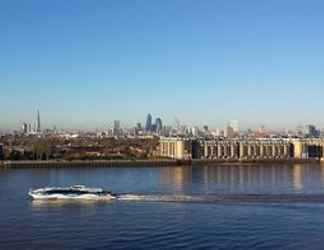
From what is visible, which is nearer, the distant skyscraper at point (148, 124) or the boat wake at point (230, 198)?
the boat wake at point (230, 198)

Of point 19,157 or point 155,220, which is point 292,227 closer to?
point 155,220

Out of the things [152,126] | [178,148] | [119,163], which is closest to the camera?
[119,163]

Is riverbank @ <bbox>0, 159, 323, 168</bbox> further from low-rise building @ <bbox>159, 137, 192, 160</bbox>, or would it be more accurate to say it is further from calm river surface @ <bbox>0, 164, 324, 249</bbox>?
calm river surface @ <bbox>0, 164, 324, 249</bbox>

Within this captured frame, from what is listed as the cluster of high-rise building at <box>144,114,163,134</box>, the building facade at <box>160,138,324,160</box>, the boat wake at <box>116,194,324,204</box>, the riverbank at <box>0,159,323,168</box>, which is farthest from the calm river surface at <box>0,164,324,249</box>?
the cluster of high-rise building at <box>144,114,163,134</box>

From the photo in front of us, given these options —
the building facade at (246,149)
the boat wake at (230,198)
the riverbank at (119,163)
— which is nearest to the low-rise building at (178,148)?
the building facade at (246,149)

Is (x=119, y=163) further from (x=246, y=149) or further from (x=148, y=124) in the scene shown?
(x=148, y=124)

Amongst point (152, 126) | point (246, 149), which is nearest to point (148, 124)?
point (152, 126)

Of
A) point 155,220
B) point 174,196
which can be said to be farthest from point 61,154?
point 155,220

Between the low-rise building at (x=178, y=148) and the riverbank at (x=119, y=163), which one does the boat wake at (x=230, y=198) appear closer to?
the riverbank at (x=119, y=163)

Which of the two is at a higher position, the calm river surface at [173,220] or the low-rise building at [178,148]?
the low-rise building at [178,148]
